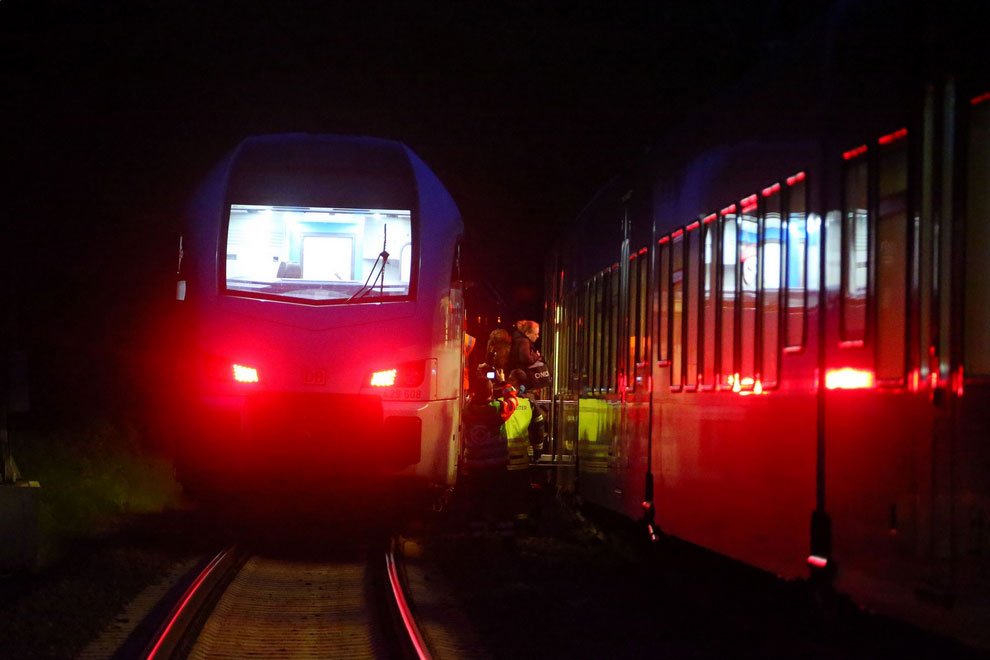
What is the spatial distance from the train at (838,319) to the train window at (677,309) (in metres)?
0.02

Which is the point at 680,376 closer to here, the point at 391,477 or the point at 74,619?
the point at 391,477

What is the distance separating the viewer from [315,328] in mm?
10008

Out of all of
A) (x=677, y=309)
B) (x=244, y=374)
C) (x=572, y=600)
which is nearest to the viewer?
(x=677, y=309)

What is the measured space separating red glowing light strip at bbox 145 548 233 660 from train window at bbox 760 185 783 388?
3.41 meters

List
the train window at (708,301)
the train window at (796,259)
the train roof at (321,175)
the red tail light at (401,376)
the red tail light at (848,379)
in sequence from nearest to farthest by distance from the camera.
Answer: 1. the red tail light at (848,379)
2. the train window at (796,259)
3. the train window at (708,301)
4. the red tail light at (401,376)
5. the train roof at (321,175)

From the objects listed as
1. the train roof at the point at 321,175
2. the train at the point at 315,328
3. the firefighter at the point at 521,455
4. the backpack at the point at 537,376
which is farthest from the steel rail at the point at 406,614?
the backpack at the point at 537,376

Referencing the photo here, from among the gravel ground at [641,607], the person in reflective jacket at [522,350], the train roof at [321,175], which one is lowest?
the gravel ground at [641,607]

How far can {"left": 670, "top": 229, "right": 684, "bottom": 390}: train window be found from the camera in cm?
803

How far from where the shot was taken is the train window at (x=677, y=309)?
8031 mm

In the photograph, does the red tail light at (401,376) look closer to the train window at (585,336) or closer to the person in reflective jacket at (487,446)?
the person in reflective jacket at (487,446)

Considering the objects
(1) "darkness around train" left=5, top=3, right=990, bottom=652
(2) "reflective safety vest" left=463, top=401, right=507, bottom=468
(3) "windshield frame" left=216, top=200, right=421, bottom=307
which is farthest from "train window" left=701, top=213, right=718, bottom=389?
(2) "reflective safety vest" left=463, top=401, right=507, bottom=468

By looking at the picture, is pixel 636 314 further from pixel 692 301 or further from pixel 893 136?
pixel 893 136

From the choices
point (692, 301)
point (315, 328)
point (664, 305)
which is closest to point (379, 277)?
point (315, 328)

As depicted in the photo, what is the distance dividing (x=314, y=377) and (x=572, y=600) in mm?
2964
